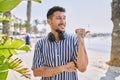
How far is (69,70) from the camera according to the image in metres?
2.77

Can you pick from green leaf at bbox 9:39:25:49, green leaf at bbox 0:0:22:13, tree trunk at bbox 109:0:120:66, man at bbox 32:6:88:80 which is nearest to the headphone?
man at bbox 32:6:88:80

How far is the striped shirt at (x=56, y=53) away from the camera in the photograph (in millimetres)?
2871

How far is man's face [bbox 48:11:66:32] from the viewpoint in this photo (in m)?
2.79

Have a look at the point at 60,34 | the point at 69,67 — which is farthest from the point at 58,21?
the point at 69,67

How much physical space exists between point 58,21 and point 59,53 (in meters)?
0.27

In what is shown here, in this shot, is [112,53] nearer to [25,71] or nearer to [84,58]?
[84,58]

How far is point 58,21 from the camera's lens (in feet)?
9.24

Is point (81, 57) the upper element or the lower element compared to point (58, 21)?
lower

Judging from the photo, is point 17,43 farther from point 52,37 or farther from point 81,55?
point 52,37

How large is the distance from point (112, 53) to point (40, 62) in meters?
7.89

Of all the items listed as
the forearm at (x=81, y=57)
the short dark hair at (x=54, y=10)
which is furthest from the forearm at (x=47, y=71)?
the short dark hair at (x=54, y=10)

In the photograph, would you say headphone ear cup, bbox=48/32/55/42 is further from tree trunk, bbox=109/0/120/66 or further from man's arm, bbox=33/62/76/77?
tree trunk, bbox=109/0/120/66

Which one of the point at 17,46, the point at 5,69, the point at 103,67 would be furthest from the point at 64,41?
the point at 103,67

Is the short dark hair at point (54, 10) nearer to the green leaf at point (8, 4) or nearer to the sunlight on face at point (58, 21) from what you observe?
the sunlight on face at point (58, 21)
